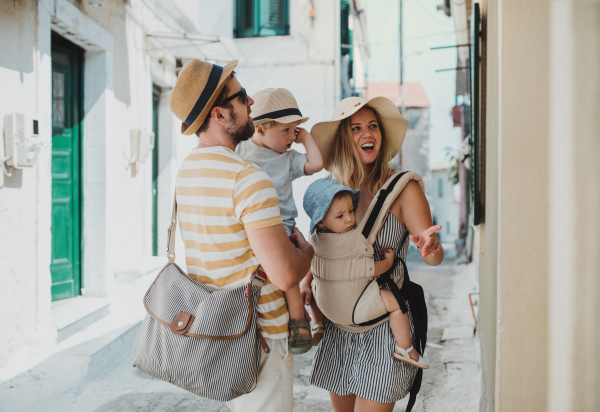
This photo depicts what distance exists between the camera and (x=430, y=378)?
13.1 ft

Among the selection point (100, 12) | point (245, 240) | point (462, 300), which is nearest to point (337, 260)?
point (245, 240)

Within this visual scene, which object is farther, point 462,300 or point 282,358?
point 462,300

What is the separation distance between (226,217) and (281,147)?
0.64m

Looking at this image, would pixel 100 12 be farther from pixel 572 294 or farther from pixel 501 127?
pixel 572 294

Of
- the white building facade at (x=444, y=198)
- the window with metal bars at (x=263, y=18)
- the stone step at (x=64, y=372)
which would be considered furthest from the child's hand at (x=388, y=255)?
the white building facade at (x=444, y=198)

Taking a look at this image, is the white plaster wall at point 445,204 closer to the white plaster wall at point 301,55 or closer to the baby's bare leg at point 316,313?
the white plaster wall at point 301,55

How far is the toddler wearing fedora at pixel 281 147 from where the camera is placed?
1982 mm

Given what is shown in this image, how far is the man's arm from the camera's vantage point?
146 centimetres

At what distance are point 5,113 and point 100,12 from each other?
77.0 inches

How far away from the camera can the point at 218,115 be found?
5.27 ft

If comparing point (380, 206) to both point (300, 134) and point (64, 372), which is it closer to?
point (300, 134)

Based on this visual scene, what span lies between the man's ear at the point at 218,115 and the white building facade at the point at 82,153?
8.85 feet

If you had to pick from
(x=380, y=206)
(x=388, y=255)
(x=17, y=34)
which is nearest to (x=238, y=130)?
(x=380, y=206)

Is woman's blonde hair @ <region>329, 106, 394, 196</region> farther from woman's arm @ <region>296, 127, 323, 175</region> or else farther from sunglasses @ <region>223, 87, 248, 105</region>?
sunglasses @ <region>223, 87, 248, 105</region>
